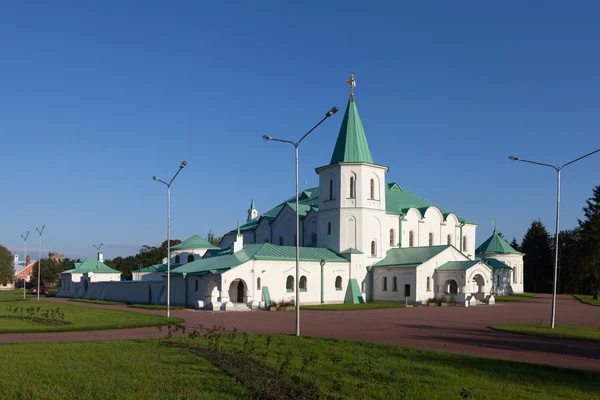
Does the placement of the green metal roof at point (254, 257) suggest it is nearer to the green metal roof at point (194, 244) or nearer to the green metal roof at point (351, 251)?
the green metal roof at point (351, 251)

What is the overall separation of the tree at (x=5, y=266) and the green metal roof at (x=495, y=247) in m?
75.7

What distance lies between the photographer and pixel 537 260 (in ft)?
303

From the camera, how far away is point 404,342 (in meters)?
19.2

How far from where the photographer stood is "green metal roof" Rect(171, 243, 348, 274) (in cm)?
4397

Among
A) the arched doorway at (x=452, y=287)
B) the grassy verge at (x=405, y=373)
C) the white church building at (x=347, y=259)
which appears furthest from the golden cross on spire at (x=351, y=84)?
the grassy verge at (x=405, y=373)

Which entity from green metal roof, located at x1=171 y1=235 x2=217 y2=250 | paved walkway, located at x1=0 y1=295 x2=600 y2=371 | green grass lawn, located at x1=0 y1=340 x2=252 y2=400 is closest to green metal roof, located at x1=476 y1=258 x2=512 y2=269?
green metal roof, located at x1=171 y1=235 x2=217 y2=250

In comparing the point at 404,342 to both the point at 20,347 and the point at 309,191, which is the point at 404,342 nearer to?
the point at 20,347

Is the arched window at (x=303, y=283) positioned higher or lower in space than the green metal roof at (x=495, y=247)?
lower

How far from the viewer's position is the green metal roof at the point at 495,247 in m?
70.9

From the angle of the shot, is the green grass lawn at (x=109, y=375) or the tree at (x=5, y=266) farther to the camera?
the tree at (x=5, y=266)

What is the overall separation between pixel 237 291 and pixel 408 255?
1495 centimetres

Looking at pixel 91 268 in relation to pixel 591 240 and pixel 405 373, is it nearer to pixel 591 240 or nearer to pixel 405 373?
pixel 591 240

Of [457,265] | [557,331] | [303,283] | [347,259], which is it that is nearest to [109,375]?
[557,331]

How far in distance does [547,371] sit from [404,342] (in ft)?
20.2
